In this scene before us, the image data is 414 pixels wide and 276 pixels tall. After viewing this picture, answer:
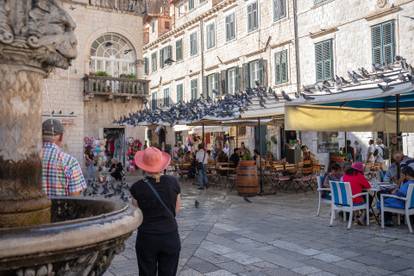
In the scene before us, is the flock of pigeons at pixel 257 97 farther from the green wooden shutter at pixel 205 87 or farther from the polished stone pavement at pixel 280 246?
the green wooden shutter at pixel 205 87

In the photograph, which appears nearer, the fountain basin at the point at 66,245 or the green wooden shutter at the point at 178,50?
the fountain basin at the point at 66,245

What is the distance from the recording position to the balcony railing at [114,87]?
21.6m

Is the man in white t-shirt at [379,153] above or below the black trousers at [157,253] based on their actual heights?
above

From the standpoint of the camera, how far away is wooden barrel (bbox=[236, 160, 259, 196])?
1177 cm

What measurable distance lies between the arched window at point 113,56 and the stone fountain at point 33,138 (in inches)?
821

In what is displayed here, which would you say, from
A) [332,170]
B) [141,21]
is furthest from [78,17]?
[332,170]

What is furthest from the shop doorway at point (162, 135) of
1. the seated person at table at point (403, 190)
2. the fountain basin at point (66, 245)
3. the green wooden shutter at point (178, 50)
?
the fountain basin at point (66, 245)

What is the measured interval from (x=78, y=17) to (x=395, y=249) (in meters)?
19.6

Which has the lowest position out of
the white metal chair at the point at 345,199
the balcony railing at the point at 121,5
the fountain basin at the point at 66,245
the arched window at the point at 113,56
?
the white metal chair at the point at 345,199

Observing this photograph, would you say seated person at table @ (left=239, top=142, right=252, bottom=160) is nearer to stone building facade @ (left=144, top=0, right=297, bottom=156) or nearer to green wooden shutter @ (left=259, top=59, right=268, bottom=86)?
stone building facade @ (left=144, top=0, right=297, bottom=156)

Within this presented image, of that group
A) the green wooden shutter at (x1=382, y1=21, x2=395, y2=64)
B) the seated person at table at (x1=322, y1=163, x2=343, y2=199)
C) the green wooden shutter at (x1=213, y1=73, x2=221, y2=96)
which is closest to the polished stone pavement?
the seated person at table at (x1=322, y1=163, x2=343, y2=199)

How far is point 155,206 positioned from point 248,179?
8536mm

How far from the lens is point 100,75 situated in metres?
22.2

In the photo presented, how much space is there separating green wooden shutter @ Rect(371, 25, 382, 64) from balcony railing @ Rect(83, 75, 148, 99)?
36.9 ft
